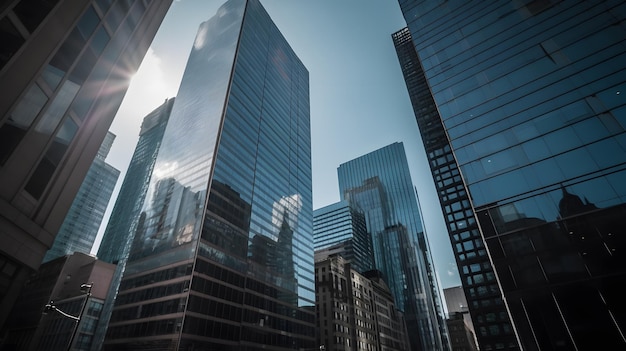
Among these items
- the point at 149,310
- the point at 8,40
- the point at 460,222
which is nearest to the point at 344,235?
the point at 460,222

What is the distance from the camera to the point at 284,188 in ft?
265

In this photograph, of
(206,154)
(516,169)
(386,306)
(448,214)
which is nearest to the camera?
(516,169)

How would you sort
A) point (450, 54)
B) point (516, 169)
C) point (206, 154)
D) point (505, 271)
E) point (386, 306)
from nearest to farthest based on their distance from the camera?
point (505, 271), point (516, 169), point (450, 54), point (206, 154), point (386, 306)

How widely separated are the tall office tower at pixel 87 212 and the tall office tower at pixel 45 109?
14116 cm

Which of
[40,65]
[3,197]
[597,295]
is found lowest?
[597,295]

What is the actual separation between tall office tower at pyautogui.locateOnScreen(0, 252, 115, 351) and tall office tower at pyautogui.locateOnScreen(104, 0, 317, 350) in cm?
2728

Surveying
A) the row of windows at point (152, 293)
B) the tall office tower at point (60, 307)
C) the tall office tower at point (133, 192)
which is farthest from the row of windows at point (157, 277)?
the tall office tower at point (133, 192)

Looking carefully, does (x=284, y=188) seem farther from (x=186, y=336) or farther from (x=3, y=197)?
(x=3, y=197)

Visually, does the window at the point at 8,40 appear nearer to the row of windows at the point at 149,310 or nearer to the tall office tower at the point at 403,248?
the row of windows at the point at 149,310

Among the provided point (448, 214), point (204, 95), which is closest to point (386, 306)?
point (448, 214)

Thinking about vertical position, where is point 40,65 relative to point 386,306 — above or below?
below

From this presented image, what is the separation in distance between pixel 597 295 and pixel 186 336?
46.2m

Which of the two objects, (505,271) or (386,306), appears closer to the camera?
(505,271)

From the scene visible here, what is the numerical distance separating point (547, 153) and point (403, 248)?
156 m
